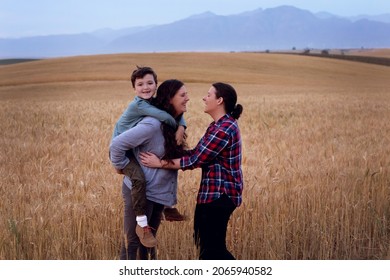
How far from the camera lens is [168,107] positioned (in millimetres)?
3068

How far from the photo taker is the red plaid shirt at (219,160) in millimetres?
3018

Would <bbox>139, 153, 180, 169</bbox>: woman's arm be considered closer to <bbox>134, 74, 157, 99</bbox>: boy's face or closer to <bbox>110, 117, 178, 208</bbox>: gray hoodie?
<bbox>110, 117, 178, 208</bbox>: gray hoodie

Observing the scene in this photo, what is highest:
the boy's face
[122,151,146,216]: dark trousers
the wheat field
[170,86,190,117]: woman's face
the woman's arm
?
the boy's face

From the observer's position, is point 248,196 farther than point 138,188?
Yes

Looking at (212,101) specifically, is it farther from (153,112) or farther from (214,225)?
(214,225)

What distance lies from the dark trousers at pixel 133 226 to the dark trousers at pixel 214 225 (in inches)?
10.4

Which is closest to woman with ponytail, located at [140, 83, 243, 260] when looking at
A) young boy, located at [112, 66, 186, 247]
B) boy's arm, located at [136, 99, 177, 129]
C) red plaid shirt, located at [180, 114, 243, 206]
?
red plaid shirt, located at [180, 114, 243, 206]

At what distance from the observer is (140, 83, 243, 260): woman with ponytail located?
3.02 m

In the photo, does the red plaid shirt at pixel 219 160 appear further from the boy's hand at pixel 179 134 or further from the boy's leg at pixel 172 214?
the boy's leg at pixel 172 214

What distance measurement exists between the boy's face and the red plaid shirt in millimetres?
Answer: 417

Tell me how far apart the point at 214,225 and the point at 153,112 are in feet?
2.57

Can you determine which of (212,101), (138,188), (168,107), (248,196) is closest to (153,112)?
(168,107)

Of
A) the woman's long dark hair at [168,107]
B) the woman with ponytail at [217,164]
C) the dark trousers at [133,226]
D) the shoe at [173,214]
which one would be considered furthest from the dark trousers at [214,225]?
the woman's long dark hair at [168,107]
